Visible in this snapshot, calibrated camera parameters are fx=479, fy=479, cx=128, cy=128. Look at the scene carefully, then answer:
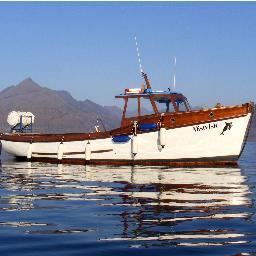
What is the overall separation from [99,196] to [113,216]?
333 centimetres

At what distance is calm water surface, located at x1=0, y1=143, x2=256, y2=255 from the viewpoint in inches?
268

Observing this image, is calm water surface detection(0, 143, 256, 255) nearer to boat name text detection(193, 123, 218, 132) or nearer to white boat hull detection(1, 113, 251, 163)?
boat name text detection(193, 123, 218, 132)

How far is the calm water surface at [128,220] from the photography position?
22.4 feet

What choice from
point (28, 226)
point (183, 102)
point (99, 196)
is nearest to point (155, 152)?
point (183, 102)

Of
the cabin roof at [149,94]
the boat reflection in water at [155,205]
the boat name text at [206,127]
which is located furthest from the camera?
the cabin roof at [149,94]

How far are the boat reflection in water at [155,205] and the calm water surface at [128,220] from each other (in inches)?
0.5

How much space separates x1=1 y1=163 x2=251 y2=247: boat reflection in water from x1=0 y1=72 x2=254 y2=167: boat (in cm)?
830

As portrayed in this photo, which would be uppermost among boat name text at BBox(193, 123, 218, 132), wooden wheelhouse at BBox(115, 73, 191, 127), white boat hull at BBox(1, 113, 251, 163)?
wooden wheelhouse at BBox(115, 73, 191, 127)

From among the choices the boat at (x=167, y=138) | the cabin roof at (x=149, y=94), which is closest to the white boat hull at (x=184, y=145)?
the boat at (x=167, y=138)

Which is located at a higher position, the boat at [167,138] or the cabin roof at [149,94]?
the cabin roof at [149,94]

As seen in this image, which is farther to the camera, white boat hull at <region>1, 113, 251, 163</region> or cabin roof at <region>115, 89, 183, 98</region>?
cabin roof at <region>115, 89, 183, 98</region>

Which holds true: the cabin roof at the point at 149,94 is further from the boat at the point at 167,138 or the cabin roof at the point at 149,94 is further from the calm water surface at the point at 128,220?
the calm water surface at the point at 128,220

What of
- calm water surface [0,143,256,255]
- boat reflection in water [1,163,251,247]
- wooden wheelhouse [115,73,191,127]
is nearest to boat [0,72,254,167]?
wooden wheelhouse [115,73,191,127]

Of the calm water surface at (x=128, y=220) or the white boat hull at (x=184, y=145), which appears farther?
the white boat hull at (x=184, y=145)
